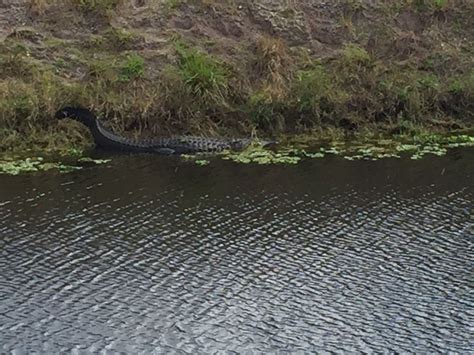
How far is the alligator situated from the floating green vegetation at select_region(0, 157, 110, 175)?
1.02 meters

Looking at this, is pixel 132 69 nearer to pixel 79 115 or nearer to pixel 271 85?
pixel 79 115

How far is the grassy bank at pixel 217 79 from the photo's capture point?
19922 mm

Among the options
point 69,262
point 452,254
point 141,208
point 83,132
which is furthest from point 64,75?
point 452,254

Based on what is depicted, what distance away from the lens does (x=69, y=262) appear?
12.0 meters

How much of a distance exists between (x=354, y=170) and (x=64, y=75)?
7526mm

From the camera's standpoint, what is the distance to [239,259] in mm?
12148

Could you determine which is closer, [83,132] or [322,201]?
[322,201]

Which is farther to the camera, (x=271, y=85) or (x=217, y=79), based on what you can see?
(x=271, y=85)

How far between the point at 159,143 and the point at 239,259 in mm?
6906

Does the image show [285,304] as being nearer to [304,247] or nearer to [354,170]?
[304,247]

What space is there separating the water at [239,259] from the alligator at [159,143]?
1.25 metres

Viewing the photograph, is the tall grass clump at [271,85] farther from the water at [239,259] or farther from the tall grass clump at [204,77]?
the water at [239,259]

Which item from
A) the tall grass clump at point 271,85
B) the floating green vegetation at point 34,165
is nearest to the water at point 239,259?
the floating green vegetation at point 34,165

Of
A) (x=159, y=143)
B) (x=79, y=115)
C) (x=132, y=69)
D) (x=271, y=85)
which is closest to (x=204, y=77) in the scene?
(x=271, y=85)
